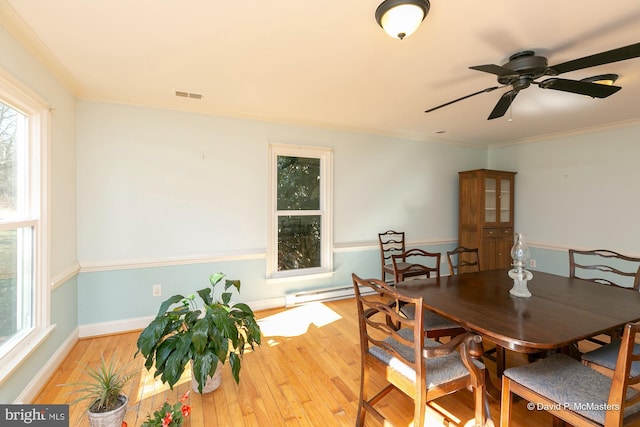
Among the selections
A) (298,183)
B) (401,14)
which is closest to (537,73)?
(401,14)

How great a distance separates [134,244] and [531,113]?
4.68 meters

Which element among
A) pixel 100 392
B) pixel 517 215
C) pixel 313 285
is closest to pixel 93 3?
pixel 100 392

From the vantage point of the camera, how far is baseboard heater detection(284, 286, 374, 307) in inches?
147

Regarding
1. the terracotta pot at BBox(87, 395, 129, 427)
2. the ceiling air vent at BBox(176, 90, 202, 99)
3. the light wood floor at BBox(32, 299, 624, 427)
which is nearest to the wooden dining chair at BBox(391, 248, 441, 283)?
the light wood floor at BBox(32, 299, 624, 427)

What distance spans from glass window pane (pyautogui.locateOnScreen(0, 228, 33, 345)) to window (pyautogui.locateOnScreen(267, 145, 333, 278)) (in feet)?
7.02

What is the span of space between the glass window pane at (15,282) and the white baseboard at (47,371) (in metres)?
0.37

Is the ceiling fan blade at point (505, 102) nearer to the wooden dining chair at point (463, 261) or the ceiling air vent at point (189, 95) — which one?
the wooden dining chair at point (463, 261)

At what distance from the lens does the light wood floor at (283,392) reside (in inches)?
72.4

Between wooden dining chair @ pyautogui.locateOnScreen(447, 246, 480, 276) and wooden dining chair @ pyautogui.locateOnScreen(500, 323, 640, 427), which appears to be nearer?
wooden dining chair @ pyautogui.locateOnScreen(500, 323, 640, 427)

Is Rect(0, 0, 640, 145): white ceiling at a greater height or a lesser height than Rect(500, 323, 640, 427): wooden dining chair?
greater

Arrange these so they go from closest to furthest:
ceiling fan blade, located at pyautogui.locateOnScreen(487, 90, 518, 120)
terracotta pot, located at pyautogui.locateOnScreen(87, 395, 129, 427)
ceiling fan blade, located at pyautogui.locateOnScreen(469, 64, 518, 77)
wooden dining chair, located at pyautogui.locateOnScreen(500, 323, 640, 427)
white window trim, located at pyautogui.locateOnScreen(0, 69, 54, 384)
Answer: wooden dining chair, located at pyautogui.locateOnScreen(500, 323, 640, 427), terracotta pot, located at pyautogui.locateOnScreen(87, 395, 129, 427), ceiling fan blade, located at pyautogui.locateOnScreen(469, 64, 518, 77), white window trim, located at pyautogui.locateOnScreen(0, 69, 54, 384), ceiling fan blade, located at pyautogui.locateOnScreen(487, 90, 518, 120)

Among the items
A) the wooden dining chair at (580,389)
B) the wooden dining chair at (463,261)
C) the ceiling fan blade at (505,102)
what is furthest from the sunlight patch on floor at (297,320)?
the ceiling fan blade at (505,102)

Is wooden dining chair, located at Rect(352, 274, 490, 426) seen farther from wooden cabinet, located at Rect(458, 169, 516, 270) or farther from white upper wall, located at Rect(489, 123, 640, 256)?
white upper wall, located at Rect(489, 123, 640, 256)

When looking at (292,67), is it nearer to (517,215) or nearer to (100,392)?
(100,392)
